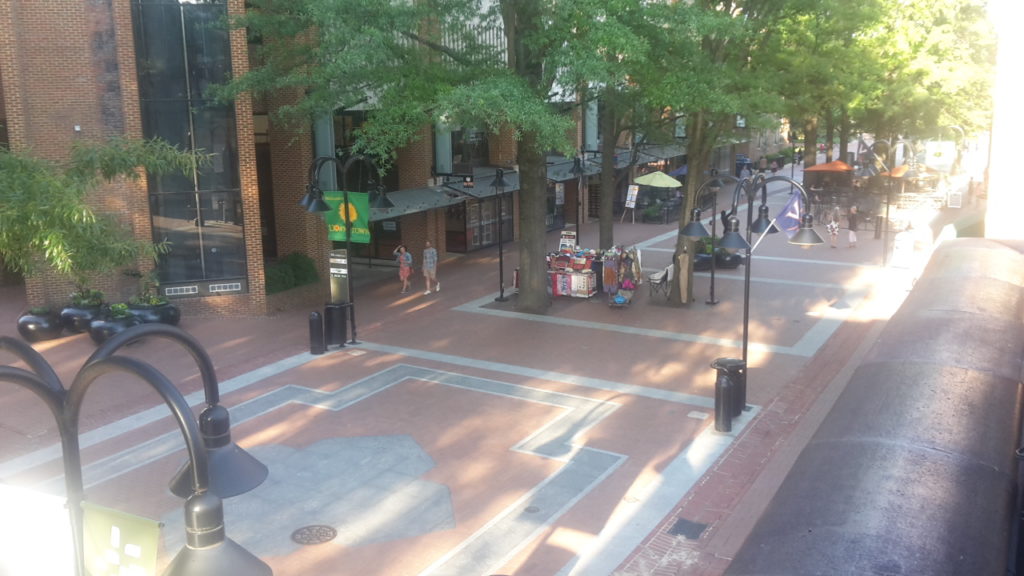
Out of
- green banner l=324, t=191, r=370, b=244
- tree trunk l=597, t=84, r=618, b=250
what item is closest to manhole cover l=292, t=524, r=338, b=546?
green banner l=324, t=191, r=370, b=244

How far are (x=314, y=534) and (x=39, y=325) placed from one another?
12404 millimetres

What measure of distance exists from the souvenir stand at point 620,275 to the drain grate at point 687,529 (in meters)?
11.9

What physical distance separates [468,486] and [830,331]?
1117cm

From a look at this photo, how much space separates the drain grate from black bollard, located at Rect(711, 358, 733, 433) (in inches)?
119

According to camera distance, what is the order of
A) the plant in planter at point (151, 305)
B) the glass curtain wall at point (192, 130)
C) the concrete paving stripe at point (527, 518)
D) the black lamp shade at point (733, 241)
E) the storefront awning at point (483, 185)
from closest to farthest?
the concrete paving stripe at point (527, 518)
the black lamp shade at point (733, 241)
the plant in planter at point (151, 305)
the glass curtain wall at point (192, 130)
the storefront awning at point (483, 185)

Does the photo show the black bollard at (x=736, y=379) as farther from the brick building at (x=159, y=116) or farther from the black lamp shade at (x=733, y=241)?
the brick building at (x=159, y=116)

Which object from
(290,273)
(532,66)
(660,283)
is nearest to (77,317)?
(290,273)

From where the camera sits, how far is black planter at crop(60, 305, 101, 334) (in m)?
19.7

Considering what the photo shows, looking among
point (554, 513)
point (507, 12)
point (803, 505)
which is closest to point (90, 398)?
point (554, 513)

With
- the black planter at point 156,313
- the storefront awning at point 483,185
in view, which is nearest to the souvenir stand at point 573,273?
the storefront awning at point 483,185

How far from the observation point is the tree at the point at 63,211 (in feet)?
28.2

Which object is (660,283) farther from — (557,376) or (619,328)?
(557,376)

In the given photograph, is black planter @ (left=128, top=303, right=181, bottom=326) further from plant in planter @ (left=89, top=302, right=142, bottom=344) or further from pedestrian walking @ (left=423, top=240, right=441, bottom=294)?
pedestrian walking @ (left=423, top=240, right=441, bottom=294)

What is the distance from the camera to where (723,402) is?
43.6ft
